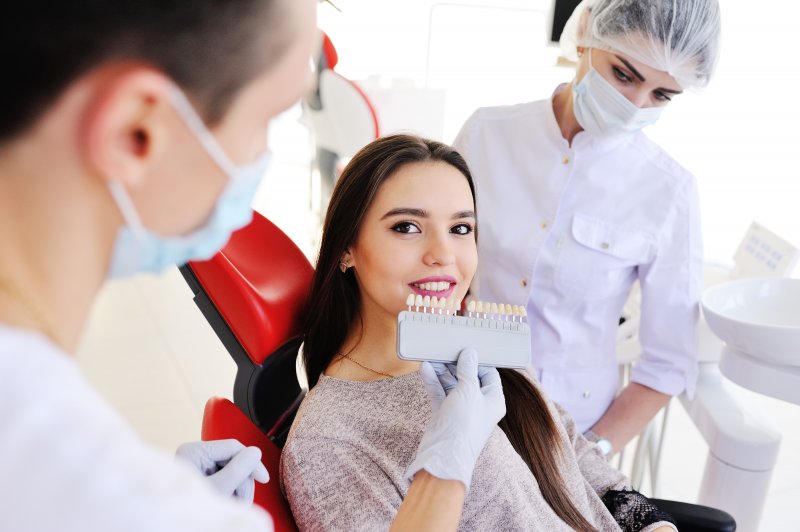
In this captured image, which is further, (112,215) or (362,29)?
(362,29)

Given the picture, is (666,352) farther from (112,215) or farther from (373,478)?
(112,215)

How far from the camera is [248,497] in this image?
41.5 inches

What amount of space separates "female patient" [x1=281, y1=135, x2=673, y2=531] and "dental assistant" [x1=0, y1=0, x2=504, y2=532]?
0.72m

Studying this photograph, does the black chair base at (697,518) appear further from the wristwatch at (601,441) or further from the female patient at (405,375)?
the wristwatch at (601,441)

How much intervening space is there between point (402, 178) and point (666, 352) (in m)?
0.75

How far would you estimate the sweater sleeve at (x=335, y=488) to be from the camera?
44.5 inches

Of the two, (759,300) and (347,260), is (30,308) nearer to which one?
(347,260)

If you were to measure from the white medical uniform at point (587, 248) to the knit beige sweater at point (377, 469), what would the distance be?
38cm

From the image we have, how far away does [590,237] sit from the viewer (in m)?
1.72

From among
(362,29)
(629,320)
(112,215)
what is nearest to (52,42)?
(112,215)

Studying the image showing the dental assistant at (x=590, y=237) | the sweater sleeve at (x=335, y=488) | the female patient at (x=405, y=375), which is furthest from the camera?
the dental assistant at (x=590, y=237)

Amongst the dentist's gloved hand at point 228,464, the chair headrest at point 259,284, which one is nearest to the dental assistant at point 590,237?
the chair headrest at point 259,284

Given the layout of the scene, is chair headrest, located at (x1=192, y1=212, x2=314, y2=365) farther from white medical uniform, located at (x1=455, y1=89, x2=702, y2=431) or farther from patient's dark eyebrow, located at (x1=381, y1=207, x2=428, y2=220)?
white medical uniform, located at (x1=455, y1=89, x2=702, y2=431)

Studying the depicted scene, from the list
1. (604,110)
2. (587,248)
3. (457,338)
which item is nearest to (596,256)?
(587,248)
